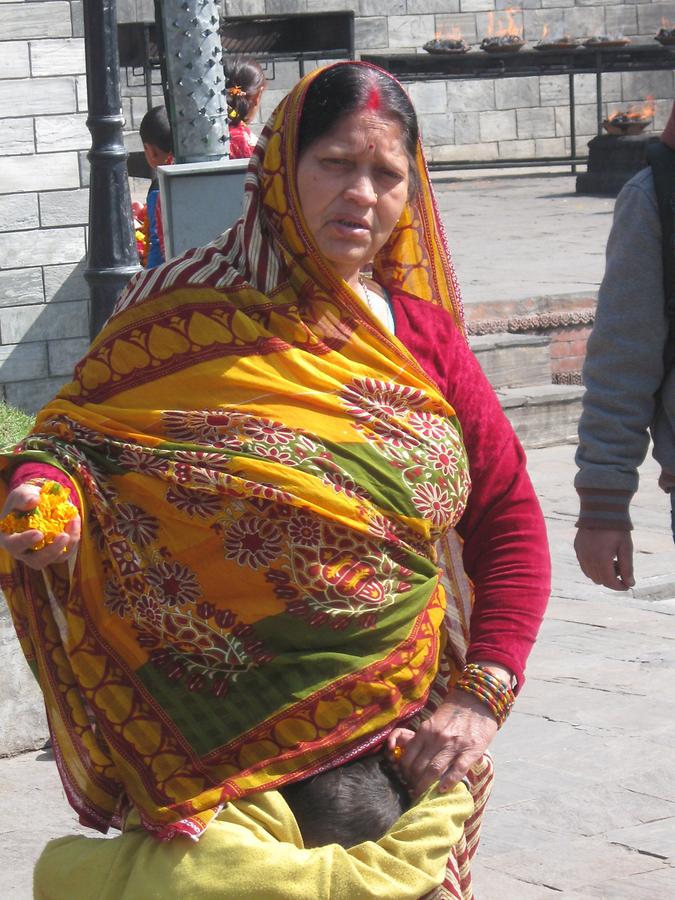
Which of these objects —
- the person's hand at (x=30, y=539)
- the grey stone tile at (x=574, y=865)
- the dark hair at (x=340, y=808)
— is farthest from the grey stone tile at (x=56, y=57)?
the dark hair at (x=340, y=808)

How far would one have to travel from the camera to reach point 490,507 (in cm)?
257

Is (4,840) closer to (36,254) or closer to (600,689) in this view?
(600,689)

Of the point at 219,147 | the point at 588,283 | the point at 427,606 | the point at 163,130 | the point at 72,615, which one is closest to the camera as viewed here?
the point at 72,615

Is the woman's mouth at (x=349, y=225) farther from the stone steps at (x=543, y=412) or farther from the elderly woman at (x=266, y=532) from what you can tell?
the stone steps at (x=543, y=412)

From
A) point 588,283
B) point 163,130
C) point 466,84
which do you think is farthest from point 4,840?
point 466,84

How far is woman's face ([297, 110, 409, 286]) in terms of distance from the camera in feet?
7.80

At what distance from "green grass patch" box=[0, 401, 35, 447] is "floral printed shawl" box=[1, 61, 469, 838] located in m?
2.66

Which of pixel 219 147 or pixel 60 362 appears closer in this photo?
pixel 219 147

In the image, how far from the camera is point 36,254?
7953 mm

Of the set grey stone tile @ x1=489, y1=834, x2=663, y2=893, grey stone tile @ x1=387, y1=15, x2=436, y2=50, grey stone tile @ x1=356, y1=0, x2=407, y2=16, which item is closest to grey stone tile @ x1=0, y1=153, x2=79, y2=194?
grey stone tile @ x1=489, y1=834, x2=663, y2=893

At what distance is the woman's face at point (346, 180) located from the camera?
238cm

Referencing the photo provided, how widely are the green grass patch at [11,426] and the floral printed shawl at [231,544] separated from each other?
2657 millimetres

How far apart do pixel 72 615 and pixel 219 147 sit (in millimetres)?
2532

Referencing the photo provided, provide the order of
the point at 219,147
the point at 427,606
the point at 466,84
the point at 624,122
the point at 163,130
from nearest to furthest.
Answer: the point at 427,606
the point at 219,147
the point at 163,130
the point at 624,122
the point at 466,84
